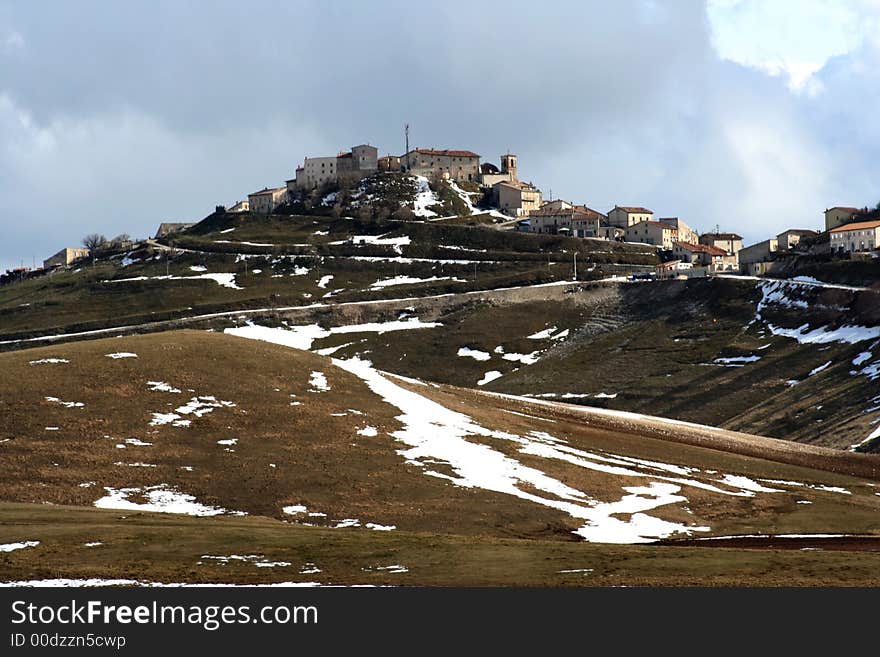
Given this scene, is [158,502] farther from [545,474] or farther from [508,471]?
[545,474]

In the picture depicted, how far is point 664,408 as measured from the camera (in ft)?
590

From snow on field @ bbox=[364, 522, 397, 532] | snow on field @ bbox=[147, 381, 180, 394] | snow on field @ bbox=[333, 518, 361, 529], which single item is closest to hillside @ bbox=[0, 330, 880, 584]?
snow on field @ bbox=[147, 381, 180, 394]

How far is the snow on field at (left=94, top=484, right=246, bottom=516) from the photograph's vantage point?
73812mm

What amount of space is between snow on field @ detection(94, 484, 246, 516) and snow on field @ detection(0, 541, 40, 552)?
589 inches

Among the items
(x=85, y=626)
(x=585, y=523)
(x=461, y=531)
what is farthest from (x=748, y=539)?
(x=85, y=626)

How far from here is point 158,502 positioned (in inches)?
2960

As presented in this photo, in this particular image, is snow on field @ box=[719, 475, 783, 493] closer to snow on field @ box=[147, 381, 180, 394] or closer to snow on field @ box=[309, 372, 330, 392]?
snow on field @ box=[309, 372, 330, 392]

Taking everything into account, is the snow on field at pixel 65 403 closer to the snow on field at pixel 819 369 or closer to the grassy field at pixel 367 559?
the grassy field at pixel 367 559

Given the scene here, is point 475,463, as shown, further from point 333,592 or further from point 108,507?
point 333,592

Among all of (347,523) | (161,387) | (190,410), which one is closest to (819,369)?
(161,387)

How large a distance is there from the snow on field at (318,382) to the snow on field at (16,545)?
4704cm

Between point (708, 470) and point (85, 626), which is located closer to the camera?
point (85, 626)

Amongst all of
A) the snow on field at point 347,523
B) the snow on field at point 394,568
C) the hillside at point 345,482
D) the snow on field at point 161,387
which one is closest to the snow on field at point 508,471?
the hillside at point 345,482

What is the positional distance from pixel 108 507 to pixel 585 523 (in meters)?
30.4
